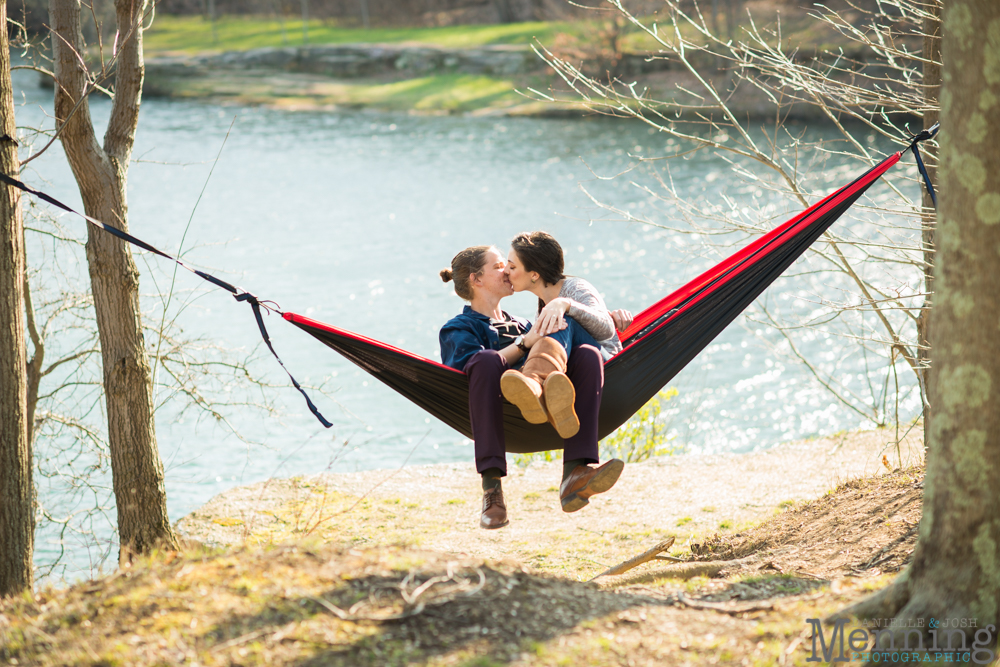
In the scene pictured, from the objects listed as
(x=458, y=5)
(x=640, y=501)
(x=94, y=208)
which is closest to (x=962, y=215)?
(x=94, y=208)

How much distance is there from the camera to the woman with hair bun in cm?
209

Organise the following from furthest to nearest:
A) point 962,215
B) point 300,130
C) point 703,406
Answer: point 300,130, point 703,406, point 962,215

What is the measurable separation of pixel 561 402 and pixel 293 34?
85.0 ft

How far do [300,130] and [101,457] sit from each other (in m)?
14.5

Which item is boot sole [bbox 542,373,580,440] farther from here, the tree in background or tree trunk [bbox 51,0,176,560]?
tree trunk [bbox 51,0,176,560]

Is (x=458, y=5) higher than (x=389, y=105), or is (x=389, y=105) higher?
(x=458, y=5)

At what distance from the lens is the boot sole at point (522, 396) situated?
2.04 metres

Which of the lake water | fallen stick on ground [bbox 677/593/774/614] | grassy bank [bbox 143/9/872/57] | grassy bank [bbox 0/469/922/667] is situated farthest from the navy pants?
grassy bank [bbox 143/9/872/57]

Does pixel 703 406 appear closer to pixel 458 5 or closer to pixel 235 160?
pixel 235 160

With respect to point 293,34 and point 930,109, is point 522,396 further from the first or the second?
point 293,34

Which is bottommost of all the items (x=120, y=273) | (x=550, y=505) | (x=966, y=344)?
(x=550, y=505)

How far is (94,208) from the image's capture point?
260cm

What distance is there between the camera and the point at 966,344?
1.46 metres

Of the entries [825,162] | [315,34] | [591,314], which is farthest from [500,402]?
[315,34]
